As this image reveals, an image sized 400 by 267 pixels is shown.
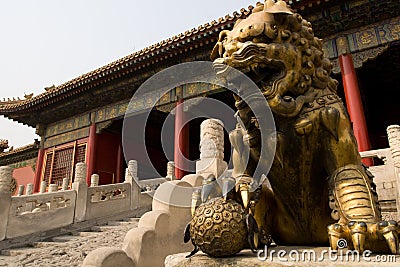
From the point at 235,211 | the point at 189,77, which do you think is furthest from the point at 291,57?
the point at 189,77

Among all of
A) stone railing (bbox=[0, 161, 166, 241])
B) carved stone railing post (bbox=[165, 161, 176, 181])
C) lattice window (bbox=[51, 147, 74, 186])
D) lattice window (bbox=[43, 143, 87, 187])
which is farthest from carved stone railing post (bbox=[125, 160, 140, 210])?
lattice window (bbox=[51, 147, 74, 186])

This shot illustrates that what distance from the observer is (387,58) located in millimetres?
7652

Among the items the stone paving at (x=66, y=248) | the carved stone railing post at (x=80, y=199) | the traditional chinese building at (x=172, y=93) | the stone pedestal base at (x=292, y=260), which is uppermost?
the traditional chinese building at (x=172, y=93)

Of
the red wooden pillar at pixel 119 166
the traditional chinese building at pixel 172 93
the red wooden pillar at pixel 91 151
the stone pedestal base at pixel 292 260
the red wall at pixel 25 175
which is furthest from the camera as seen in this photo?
the red wall at pixel 25 175

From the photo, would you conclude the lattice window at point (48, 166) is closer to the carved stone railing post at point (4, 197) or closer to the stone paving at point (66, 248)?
the carved stone railing post at point (4, 197)

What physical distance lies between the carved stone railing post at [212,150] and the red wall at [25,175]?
1333 centimetres

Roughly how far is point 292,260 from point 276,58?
0.91m

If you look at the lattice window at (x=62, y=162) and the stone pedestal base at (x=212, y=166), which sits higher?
the lattice window at (x=62, y=162)

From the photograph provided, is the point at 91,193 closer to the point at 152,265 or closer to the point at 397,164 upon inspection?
the point at 152,265

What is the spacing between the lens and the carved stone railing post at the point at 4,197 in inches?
206

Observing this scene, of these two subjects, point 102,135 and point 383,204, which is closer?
point 383,204

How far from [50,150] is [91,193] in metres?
7.11

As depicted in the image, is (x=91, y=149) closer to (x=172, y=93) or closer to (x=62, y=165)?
(x=62, y=165)

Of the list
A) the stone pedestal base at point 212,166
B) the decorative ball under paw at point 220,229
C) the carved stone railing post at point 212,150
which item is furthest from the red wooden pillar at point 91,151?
the decorative ball under paw at point 220,229
